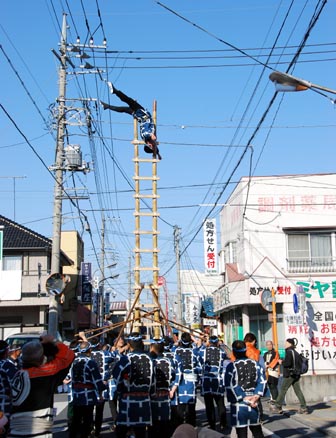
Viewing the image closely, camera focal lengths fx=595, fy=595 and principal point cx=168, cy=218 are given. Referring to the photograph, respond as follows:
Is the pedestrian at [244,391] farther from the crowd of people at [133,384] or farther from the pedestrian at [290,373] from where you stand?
the pedestrian at [290,373]

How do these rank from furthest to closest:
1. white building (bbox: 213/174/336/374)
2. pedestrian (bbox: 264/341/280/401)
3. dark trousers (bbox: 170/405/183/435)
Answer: white building (bbox: 213/174/336/374) → pedestrian (bbox: 264/341/280/401) → dark trousers (bbox: 170/405/183/435)

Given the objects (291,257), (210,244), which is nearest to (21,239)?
(210,244)

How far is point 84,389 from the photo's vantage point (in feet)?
32.0

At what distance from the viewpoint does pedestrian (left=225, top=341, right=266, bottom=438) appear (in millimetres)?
8438

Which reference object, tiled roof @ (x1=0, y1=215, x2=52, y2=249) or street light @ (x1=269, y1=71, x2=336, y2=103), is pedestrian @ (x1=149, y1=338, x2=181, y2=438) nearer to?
street light @ (x1=269, y1=71, x2=336, y2=103)

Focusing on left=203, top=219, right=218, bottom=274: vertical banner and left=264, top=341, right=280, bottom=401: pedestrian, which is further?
left=203, top=219, right=218, bottom=274: vertical banner

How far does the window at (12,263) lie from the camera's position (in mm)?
32875

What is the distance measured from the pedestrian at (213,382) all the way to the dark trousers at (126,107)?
260 inches

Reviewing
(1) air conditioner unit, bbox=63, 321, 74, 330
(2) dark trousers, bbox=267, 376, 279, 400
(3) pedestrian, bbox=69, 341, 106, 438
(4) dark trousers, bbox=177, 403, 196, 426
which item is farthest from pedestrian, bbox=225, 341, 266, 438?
(1) air conditioner unit, bbox=63, 321, 74, 330

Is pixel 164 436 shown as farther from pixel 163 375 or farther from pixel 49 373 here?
pixel 49 373

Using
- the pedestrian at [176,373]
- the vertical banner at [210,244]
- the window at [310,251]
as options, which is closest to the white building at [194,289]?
the vertical banner at [210,244]

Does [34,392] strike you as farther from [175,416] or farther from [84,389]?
[175,416]

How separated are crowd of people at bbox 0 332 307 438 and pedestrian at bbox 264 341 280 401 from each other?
2.47ft

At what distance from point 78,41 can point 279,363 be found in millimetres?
12864
